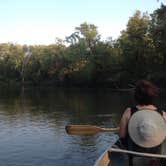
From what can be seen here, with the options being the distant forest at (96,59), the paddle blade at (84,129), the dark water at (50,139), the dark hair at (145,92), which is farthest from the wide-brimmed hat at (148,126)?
the distant forest at (96,59)

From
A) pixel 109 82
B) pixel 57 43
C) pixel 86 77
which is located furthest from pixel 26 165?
pixel 57 43

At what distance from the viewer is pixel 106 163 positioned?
8.66 m

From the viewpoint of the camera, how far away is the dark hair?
6.16 metres

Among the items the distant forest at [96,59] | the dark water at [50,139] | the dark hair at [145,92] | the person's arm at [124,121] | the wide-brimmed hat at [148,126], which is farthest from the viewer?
the distant forest at [96,59]

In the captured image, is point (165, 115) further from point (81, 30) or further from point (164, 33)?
point (81, 30)

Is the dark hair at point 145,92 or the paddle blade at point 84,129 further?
the paddle blade at point 84,129

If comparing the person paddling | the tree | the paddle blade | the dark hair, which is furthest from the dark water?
the tree

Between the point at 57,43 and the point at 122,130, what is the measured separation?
3716 inches

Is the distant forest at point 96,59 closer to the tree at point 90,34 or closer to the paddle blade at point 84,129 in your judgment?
the tree at point 90,34

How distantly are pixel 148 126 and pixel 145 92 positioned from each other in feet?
1.87

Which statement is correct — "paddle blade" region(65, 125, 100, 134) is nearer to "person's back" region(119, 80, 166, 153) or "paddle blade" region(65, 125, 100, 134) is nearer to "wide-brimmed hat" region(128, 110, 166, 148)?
"person's back" region(119, 80, 166, 153)

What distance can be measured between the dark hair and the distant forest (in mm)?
52087

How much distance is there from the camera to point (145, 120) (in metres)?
6.30

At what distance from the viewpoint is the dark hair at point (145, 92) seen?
6164mm
